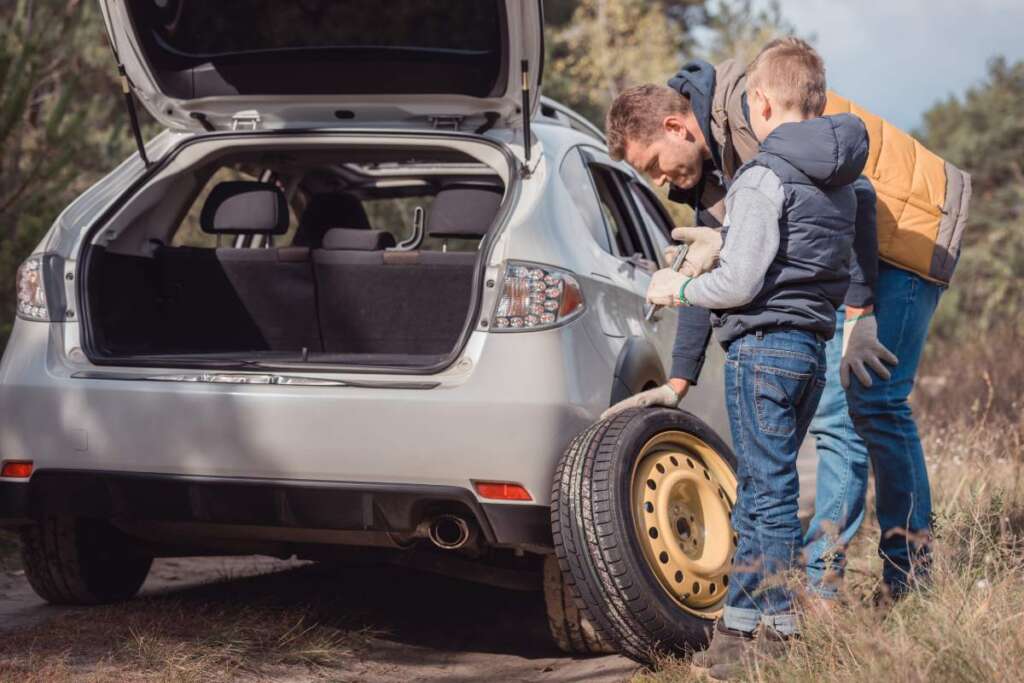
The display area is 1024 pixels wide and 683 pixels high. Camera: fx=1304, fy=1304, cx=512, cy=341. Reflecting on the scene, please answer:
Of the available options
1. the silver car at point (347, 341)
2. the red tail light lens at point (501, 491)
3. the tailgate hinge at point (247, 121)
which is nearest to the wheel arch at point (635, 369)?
the silver car at point (347, 341)

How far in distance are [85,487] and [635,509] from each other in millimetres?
1702

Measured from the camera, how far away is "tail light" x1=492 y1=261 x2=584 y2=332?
3908 millimetres

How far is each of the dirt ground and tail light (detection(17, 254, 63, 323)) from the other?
1048mm

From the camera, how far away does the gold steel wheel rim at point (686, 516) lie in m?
3.90

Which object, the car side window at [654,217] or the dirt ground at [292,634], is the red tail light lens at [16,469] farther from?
the car side window at [654,217]

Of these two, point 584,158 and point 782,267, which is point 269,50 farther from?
point 782,267

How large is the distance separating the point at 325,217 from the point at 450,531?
6.96ft

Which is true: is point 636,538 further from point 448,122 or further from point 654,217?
point 654,217

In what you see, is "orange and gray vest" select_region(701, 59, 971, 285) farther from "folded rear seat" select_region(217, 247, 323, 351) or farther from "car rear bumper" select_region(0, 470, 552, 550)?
"folded rear seat" select_region(217, 247, 323, 351)

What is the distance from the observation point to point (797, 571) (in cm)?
347

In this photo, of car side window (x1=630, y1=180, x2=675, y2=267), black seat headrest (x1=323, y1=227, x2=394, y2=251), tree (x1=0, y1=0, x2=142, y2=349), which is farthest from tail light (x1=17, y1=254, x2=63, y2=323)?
tree (x1=0, y1=0, x2=142, y2=349)

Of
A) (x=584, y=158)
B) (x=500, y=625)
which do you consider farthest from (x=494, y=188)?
(x=500, y=625)

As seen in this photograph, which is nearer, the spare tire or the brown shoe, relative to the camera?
the brown shoe

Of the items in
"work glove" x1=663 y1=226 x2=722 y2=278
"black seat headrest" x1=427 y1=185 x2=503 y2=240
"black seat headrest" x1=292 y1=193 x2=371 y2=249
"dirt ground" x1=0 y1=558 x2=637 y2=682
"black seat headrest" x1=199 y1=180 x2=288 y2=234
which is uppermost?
"work glove" x1=663 y1=226 x2=722 y2=278
